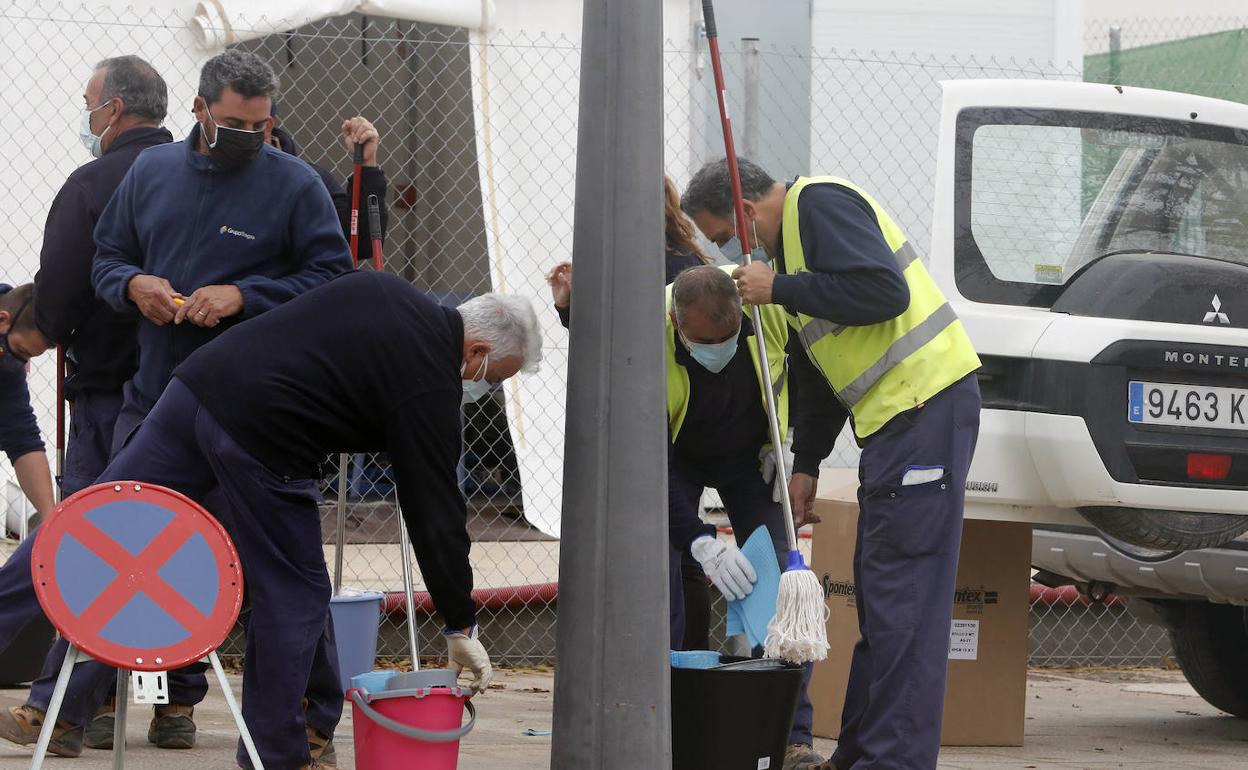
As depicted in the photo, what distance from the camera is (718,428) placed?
192 inches

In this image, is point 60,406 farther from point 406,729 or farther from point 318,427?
point 406,729

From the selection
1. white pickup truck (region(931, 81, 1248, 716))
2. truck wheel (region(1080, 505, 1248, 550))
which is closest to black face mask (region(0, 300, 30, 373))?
white pickup truck (region(931, 81, 1248, 716))

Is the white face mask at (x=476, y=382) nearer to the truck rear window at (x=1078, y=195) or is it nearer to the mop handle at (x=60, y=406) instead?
the mop handle at (x=60, y=406)

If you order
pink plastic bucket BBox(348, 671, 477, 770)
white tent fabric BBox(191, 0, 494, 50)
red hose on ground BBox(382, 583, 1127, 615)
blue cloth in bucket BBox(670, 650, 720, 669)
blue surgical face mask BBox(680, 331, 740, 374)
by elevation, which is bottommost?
red hose on ground BBox(382, 583, 1127, 615)

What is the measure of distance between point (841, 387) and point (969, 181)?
1.08 m

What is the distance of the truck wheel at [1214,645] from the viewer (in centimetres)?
615

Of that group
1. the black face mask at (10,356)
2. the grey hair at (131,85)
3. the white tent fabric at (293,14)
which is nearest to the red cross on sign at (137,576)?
the grey hair at (131,85)

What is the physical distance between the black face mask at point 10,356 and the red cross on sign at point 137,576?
202cm

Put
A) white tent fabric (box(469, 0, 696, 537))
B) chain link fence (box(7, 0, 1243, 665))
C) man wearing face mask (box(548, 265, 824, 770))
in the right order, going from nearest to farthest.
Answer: man wearing face mask (box(548, 265, 824, 770)) < chain link fence (box(7, 0, 1243, 665)) < white tent fabric (box(469, 0, 696, 537))

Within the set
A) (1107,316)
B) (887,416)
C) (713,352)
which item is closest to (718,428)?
(713,352)

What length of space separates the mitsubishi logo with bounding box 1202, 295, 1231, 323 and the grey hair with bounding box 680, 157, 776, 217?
57.3 inches

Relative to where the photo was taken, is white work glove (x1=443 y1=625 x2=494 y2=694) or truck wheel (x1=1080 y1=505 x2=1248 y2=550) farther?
truck wheel (x1=1080 y1=505 x2=1248 y2=550)

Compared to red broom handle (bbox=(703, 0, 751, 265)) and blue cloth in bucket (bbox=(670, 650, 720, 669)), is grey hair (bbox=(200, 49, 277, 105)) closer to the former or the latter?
red broom handle (bbox=(703, 0, 751, 265))

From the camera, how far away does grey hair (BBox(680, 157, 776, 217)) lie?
14.9 feet
